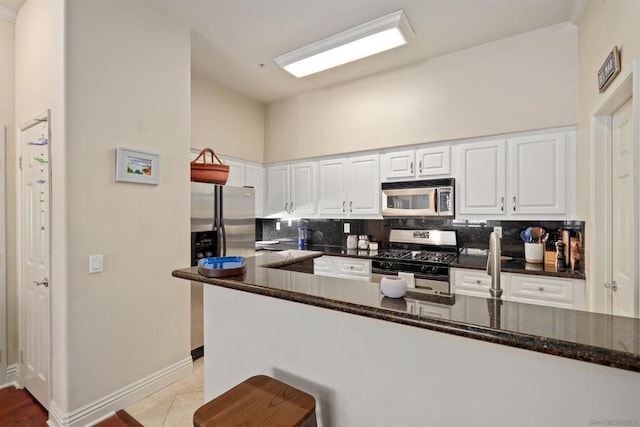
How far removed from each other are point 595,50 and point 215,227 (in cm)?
337

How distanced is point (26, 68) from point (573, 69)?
4.48 meters

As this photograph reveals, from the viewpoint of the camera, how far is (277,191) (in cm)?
448

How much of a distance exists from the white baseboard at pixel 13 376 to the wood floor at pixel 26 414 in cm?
9

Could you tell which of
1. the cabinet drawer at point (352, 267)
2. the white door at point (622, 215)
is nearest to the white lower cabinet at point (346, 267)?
the cabinet drawer at point (352, 267)

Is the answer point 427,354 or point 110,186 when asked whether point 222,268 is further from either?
point 110,186

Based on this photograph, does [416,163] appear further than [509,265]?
Yes

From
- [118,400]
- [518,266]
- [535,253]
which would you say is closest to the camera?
[118,400]

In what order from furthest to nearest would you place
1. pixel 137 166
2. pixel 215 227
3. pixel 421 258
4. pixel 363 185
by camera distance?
pixel 363 185
pixel 421 258
pixel 215 227
pixel 137 166

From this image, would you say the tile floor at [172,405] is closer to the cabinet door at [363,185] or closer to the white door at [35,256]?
the white door at [35,256]

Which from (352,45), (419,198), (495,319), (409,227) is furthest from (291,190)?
(495,319)

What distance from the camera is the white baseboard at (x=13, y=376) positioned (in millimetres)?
2463

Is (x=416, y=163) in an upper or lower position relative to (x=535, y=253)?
upper

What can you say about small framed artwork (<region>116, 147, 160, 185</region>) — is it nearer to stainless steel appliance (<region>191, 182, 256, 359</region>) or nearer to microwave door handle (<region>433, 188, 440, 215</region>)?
stainless steel appliance (<region>191, 182, 256, 359</region>)

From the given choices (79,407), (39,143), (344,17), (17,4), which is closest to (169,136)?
(39,143)
